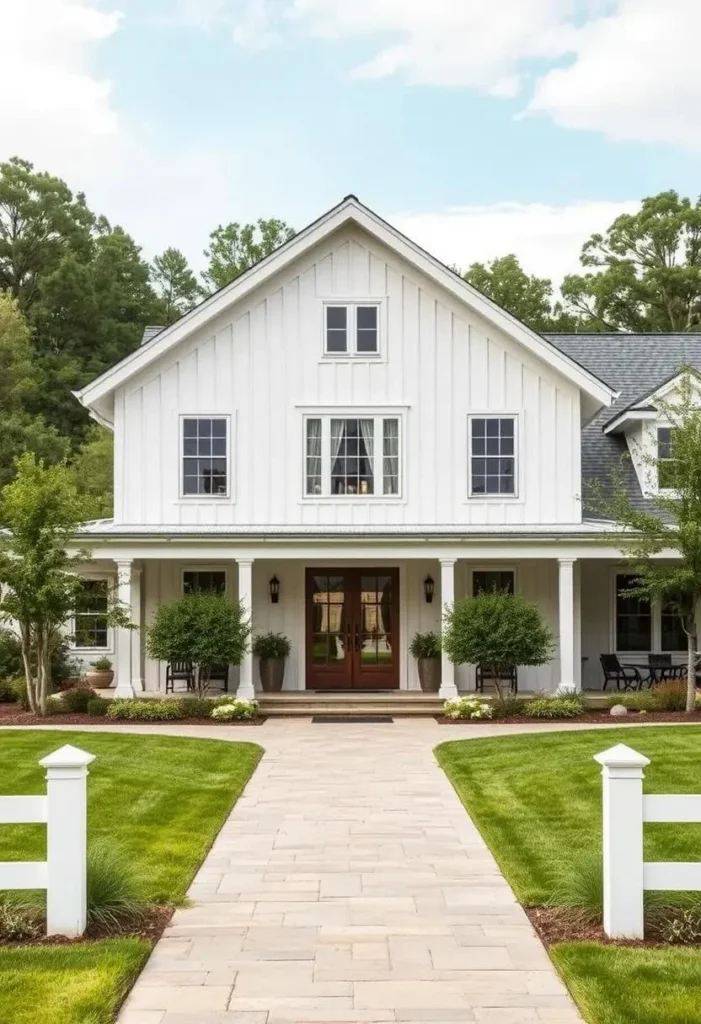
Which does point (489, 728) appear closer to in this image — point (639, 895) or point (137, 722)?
point (137, 722)

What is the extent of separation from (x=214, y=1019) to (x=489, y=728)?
1240cm

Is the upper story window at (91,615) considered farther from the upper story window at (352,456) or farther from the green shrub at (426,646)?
the green shrub at (426,646)

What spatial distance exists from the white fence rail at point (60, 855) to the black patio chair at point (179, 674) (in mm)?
14035

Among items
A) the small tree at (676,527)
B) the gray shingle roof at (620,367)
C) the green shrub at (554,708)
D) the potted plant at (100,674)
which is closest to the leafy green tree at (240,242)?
the gray shingle roof at (620,367)

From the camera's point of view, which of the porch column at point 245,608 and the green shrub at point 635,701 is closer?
the green shrub at point 635,701

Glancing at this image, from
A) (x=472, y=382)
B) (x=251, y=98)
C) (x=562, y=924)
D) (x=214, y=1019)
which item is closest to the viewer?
(x=214, y=1019)

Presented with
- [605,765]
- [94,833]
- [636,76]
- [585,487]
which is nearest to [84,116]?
[636,76]

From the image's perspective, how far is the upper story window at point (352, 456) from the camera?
21.0m

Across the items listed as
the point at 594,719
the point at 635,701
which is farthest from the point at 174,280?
the point at 594,719

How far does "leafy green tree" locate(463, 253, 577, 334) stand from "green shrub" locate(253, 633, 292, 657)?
27.0 m

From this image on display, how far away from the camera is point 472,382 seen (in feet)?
69.1

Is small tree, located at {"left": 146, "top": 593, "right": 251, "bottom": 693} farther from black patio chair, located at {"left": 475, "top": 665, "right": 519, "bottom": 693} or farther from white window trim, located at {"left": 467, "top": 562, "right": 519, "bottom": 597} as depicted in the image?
white window trim, located at {"left": 467, "top": 562, "right": 519, "bottom": 597}

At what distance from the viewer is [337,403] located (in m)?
21.1

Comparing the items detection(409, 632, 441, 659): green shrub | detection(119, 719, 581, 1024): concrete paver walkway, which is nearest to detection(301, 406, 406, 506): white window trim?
detection(409, 632, 441, 659): green shrub
